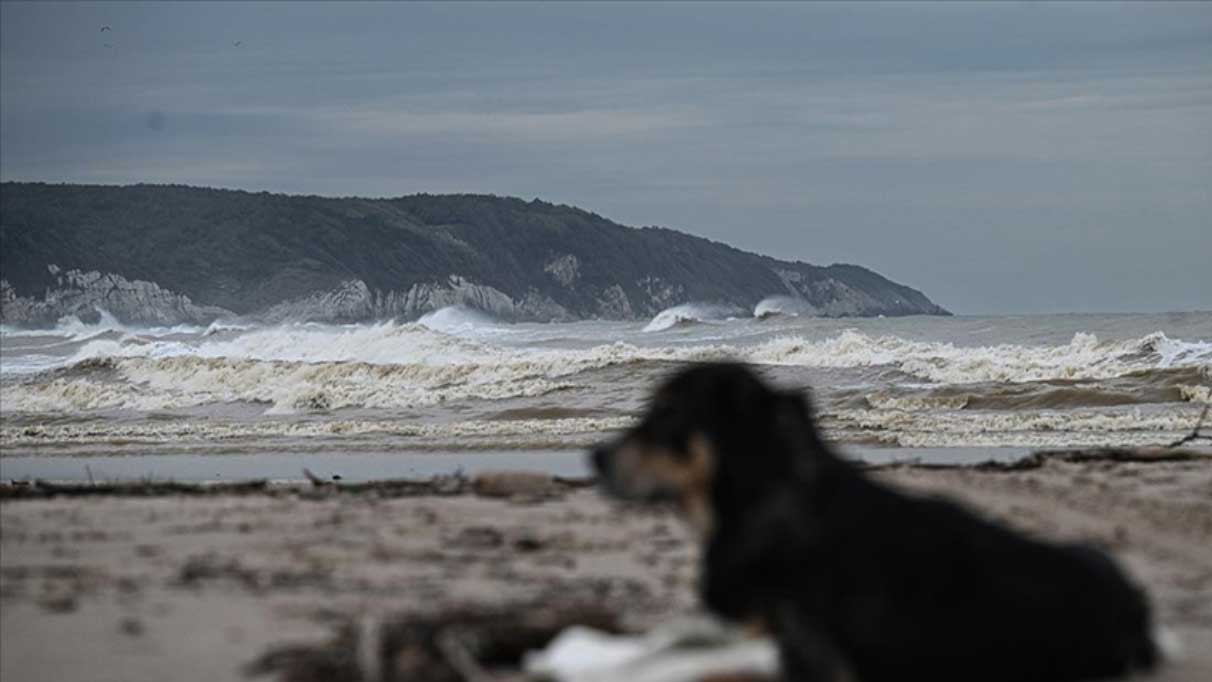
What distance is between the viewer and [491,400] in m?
27.4

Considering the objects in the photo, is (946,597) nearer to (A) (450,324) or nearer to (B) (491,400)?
(B) (491,400)

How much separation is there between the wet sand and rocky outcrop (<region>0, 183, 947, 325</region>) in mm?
99058

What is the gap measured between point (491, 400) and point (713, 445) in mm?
22048

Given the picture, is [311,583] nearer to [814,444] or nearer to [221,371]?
[814,444]

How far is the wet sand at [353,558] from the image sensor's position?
21.3 feet

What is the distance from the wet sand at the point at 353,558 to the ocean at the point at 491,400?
3.82 meters

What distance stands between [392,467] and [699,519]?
11.5 m

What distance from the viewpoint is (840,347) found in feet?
107

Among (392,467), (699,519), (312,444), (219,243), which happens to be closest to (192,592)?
(699,519)

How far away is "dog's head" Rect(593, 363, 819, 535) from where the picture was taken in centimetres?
533

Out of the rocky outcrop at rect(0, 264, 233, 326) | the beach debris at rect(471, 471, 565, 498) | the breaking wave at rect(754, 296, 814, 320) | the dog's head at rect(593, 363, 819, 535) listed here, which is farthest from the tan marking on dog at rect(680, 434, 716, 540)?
the breaking wave at rect(754, 296, 814, 320)

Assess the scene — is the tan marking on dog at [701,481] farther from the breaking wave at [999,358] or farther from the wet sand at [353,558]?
the breaking wave at [999,358]

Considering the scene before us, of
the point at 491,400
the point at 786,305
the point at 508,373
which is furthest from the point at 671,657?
the point at 786,305

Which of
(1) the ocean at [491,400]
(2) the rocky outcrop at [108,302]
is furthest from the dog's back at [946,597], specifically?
(2) the rocky outcrop at [108,302]
